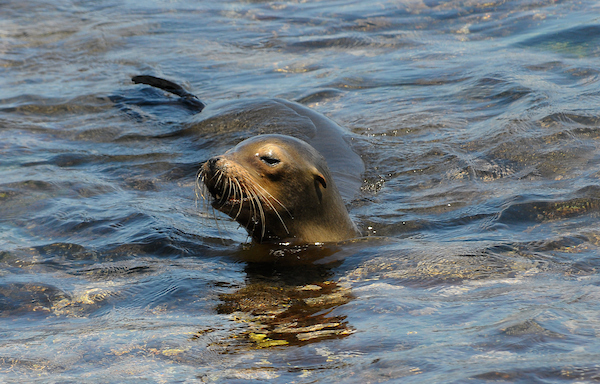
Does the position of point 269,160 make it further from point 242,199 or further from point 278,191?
point 242,199

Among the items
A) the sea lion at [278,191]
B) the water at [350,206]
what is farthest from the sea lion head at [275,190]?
the water at [350,206]

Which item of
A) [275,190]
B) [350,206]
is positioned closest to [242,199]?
[275,190]

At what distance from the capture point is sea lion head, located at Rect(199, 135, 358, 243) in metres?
4.02

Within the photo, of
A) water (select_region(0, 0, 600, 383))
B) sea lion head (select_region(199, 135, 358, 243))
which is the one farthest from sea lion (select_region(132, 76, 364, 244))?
water (select_region(0, 0, 600, 383))

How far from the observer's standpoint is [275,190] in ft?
13.7

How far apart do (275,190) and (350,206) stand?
1.33 meters

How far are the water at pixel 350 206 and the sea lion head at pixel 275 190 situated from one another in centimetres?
23

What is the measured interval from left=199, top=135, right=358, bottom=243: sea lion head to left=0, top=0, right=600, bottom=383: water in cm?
23

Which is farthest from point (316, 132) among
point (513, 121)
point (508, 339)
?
point (508, 339)

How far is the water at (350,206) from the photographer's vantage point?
8.49 feet

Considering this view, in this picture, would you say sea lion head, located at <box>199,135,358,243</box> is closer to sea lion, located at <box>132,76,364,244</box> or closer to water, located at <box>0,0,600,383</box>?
sea lion, located at <box>132,76,364,244</box>

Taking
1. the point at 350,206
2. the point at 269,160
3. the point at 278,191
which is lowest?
the point at 350,206

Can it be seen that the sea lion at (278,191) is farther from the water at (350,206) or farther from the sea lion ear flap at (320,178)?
the water at (350,206)

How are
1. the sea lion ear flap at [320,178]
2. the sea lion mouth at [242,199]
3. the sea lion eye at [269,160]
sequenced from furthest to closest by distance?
the sea lion ear flap at [320,178] < the sea lion eye at [269,160] < the sea lion mouth at [242,199]
